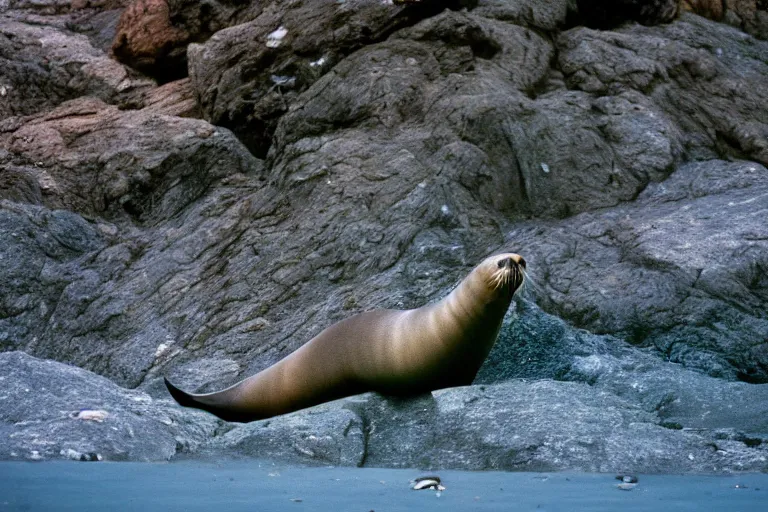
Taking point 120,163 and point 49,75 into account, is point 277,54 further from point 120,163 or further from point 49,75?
point 49,75

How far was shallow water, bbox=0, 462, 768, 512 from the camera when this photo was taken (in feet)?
8.55

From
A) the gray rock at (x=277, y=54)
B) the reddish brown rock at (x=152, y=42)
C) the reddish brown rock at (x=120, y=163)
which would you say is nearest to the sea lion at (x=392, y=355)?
the reddish brown rock at (x=120, y=163)

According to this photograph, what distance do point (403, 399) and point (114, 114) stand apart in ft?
20.3

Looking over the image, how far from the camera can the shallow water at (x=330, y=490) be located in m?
2.61

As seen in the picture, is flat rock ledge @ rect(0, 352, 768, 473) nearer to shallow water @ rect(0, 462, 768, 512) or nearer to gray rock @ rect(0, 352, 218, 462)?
gray rock @ rect(0, 352, 218, 462)

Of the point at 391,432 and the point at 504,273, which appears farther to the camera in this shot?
the point at 504,273

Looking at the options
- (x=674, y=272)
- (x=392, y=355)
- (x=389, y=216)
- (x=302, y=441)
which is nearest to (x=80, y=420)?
(x=302, y=441)

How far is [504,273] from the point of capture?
489 centimetres

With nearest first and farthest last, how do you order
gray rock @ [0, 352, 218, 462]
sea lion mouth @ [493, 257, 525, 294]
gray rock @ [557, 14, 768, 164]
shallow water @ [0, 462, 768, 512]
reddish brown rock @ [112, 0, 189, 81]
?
shallow water @ [0, 462, 768, 512] < gray rock @ [0, 352, 218, 462] < sea lion mouth @ [493, 257, 525, 294] < gray rock @ [557, 14, 768, 164] < reddish brown rock @ [112, 0, 189, 81]

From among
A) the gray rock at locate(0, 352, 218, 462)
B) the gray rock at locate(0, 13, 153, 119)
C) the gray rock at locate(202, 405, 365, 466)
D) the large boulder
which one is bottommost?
the large boulder

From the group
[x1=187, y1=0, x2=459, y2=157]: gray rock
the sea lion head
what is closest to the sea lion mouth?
the sea lion head

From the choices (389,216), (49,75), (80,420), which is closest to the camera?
(80,420)

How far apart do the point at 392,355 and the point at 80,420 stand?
1912 millimetres

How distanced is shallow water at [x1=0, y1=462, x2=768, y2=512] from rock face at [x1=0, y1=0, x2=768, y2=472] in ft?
1.62
